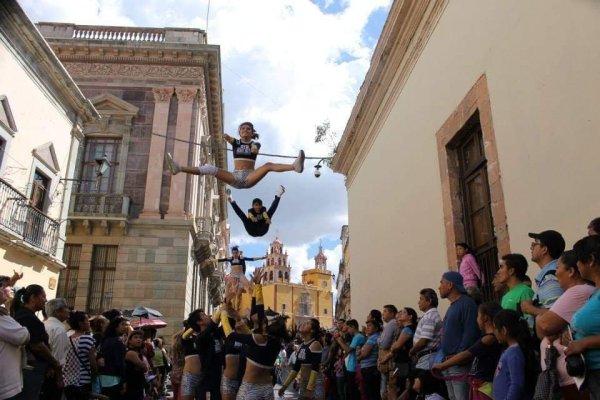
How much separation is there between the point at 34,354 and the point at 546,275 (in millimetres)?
4168

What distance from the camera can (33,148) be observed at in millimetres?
11758

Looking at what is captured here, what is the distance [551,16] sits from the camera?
4.38 m

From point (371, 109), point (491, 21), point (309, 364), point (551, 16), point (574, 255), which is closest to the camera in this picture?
point (574, 255)

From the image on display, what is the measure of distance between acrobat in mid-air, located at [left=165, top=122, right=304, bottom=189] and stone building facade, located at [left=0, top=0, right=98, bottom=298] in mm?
6332

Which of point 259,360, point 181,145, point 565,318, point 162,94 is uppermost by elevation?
point 162,94

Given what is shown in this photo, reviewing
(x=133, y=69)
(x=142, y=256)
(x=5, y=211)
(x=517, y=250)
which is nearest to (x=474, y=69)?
(x=517, y=250)

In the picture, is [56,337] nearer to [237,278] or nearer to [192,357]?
[192,357]

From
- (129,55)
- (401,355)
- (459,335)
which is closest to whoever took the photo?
(459,335)

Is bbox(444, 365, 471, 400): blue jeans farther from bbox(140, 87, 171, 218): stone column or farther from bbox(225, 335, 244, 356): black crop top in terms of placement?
bbox(140, 87, 171, 218): stone column

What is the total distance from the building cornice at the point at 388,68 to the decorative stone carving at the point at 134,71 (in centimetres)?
916

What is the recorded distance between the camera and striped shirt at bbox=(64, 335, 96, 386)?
5223 mm

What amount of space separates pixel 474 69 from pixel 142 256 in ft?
45.0

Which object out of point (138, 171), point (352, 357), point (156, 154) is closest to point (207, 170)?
point (352, 357)

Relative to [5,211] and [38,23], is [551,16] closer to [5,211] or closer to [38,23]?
[5,211]
